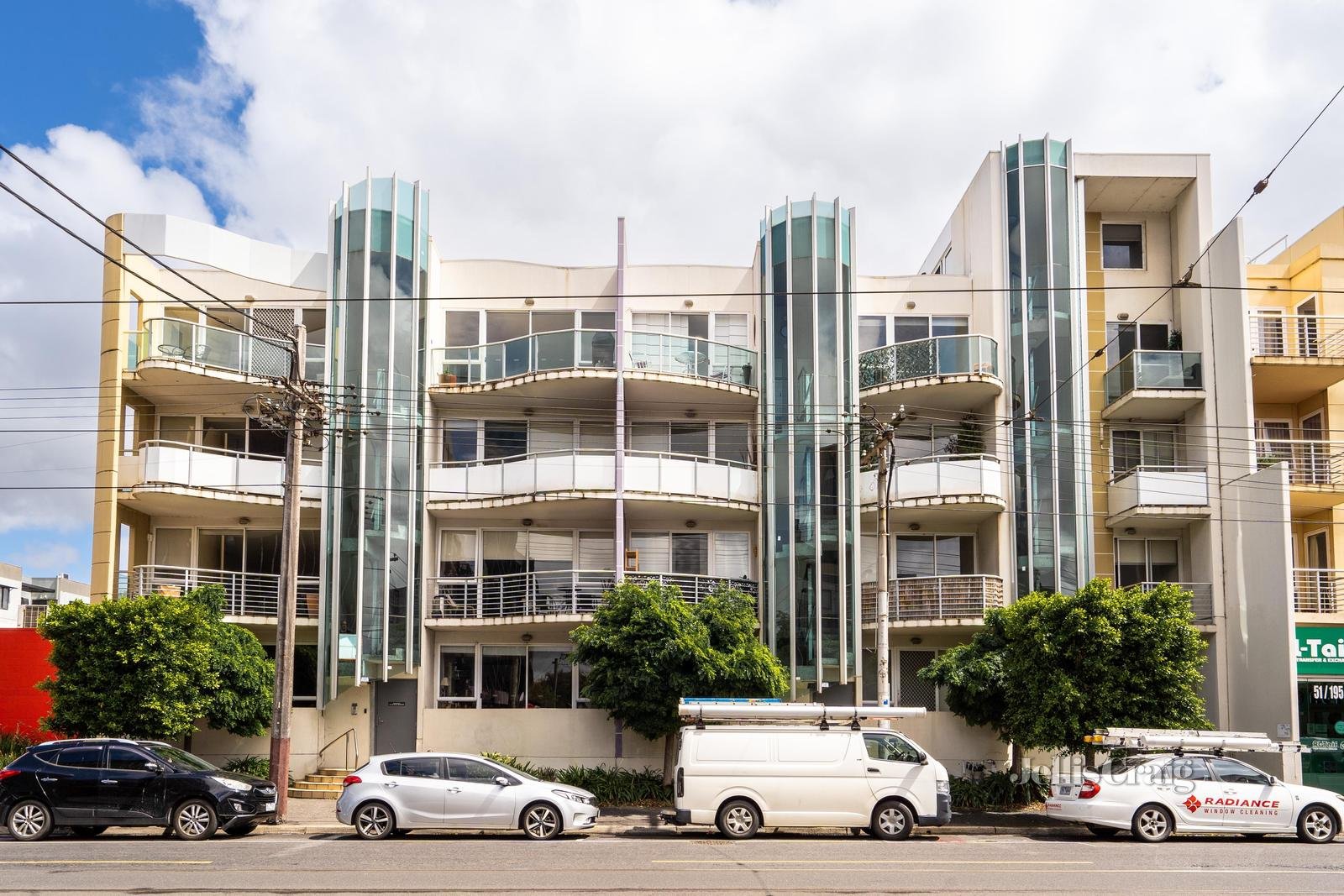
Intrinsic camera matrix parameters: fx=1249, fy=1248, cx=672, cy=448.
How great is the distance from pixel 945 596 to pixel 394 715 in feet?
42.4

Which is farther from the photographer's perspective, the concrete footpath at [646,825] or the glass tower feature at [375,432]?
the glass tower feature at [375,432]

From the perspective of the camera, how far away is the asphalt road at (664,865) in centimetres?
1441

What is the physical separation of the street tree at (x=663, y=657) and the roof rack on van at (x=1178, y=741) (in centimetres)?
714

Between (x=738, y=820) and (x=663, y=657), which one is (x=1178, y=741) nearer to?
→ (x=738, y=820)

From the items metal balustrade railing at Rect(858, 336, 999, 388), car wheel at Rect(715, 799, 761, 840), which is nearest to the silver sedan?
car wheel at Rect(715, 799, 761, 840)

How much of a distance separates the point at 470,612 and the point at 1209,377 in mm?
18346

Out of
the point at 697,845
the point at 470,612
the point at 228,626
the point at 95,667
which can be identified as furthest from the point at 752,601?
the point at 95,667

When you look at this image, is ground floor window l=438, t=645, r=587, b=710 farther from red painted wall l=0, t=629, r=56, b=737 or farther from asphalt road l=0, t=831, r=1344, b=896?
asphalt road l=0, t=831, r=1344, b=896

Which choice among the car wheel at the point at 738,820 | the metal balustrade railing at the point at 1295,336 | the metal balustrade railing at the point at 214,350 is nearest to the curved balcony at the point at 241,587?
the metal balustrade railing at the point at 214,350

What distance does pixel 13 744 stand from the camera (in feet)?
87.5

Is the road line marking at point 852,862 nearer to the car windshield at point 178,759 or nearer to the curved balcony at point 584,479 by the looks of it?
the car windshield at point 178,759

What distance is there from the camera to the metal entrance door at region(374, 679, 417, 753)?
93.4ft

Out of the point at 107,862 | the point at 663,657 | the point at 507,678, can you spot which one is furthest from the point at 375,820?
the point at 507,678

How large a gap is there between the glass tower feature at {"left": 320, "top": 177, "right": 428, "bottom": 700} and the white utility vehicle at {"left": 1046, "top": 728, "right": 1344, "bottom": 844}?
598 inches
